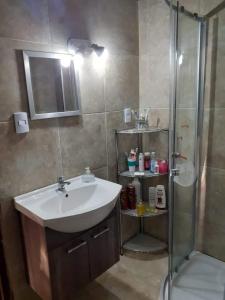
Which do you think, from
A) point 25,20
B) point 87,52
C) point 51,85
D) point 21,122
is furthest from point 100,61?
point 21,122

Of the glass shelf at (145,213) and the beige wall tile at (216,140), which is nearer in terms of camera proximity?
the beige wall tile at (216,140)

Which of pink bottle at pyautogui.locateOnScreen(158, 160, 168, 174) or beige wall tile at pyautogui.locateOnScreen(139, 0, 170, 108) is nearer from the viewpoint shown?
beige wall tile at pyautogui.locateOnScreen(139, 0, 170, 108)

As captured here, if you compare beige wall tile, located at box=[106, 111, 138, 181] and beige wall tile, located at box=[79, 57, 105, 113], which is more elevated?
beige wall tile, located at box=[79, 57, 105, 113]

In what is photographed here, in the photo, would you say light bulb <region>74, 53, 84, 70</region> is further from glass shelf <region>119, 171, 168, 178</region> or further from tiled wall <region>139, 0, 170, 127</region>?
glass shelf <region>119, 171, 168, 178</region>

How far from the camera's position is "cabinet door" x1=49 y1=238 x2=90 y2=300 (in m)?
1.31

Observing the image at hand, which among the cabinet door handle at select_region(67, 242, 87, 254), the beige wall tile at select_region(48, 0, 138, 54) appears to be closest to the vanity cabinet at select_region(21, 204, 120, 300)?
the cabinet door handle at select_region(67, 242, 87, 254)

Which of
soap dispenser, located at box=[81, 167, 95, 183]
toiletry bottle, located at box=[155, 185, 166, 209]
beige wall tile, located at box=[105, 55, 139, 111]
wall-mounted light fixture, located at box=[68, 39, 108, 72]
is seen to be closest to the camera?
wall-mounted light fixture, located at box=[68, 39, 108, 72]

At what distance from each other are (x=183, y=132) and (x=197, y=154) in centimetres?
33

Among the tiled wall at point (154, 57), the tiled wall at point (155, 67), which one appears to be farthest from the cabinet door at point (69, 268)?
the tiled wall at point (154, 57)

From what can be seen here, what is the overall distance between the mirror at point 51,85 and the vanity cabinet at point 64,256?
27.7 inches

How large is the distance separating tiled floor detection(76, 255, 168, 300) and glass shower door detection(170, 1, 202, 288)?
18cm

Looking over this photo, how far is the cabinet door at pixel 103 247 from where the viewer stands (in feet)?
4.95

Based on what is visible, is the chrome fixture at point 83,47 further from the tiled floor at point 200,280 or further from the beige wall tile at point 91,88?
the tiled floor at point 200,280

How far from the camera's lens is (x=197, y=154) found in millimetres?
1964
